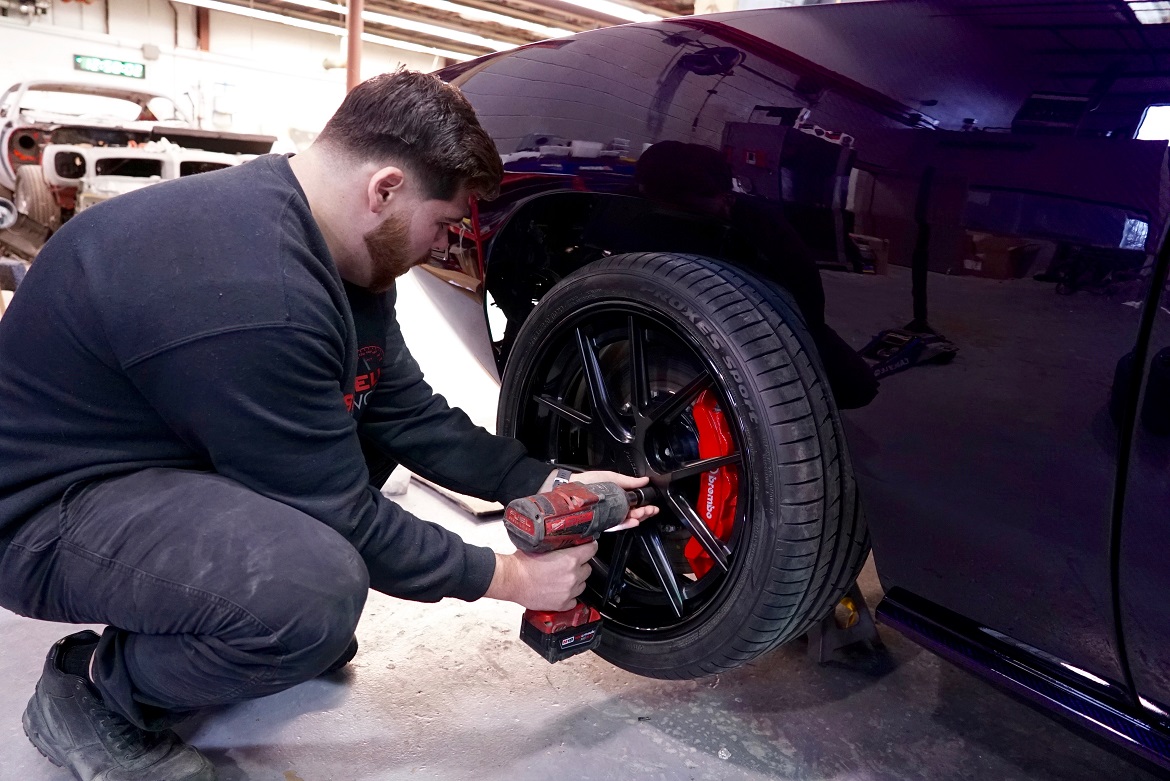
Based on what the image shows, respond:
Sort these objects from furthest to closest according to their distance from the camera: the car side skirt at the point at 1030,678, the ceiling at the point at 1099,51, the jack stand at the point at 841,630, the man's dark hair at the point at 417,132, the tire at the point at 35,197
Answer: the tire at the point at 35,197 → the jack stand at the point at 841,630 → the man's dark hair at the point at 417,132 → the car side skirt at the point at 1030,678 → the ceiling at the point at 1099,51

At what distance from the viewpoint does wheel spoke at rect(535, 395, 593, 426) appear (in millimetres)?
1620

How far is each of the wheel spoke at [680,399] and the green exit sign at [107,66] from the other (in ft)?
40.9

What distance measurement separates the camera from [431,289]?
2.20 m

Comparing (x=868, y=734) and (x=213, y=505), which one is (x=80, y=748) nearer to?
(x=213, y=505)

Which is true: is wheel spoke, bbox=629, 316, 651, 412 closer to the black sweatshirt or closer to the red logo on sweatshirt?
the black sweatshirt

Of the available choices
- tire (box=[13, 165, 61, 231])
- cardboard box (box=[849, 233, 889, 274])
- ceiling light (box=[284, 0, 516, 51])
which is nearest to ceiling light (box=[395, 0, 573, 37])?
ceiling light (box=[284, 0, 516, 51])

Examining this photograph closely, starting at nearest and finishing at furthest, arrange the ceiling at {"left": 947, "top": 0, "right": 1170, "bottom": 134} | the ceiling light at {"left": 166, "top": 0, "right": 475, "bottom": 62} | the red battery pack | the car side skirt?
the ceiling at {"left": 947, "top": 0, "right": 1170, "bottom": 134}
the car side skirt
the red battery pack
the ceiling light at {"left": 166, "top": 0, "right": 475, "bottom": 62}

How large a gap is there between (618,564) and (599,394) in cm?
32

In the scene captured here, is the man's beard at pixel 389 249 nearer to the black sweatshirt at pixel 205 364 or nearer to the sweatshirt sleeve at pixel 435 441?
the black sweatshirt at pixel 205 364

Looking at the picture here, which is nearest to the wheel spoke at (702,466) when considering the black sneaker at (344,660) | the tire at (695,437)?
the tire at (695,437)

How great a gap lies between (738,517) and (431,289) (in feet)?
3.83

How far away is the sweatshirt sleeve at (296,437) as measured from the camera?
46.0 inches

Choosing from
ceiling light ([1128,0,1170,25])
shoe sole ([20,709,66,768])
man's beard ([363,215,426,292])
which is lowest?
shoe sole ([20,709,66,768])

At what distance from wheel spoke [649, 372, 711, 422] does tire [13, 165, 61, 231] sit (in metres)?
6.36
